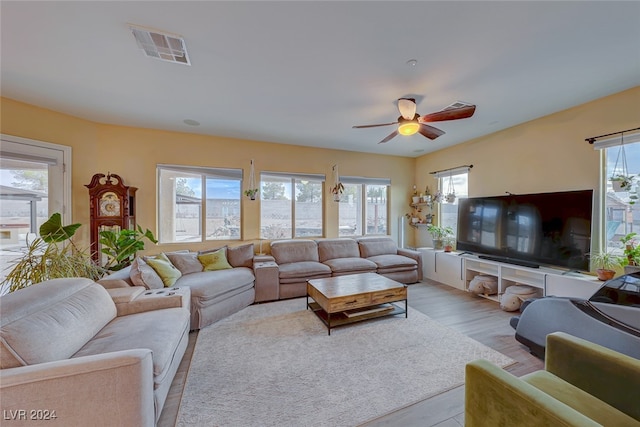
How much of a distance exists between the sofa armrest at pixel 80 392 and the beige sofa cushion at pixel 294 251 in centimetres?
299

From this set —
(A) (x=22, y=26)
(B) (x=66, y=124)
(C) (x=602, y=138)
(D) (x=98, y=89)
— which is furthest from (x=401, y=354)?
(B) (x=66, y=124)

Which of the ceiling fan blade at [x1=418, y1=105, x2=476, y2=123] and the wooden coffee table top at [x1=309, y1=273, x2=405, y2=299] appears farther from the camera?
the wooden coffee table top at [x1=309, y1=273, x2=405, y2=299]

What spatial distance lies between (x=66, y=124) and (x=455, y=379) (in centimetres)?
559

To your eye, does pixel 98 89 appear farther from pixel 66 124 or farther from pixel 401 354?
pixel 401 354

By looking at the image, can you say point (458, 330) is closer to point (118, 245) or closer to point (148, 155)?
point (118, 245)

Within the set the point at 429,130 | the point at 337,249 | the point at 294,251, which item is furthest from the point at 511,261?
the point at 294,251

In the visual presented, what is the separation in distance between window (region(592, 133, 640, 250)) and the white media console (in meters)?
0.63

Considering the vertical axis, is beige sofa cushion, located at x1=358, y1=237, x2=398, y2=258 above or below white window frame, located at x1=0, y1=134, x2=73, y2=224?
below

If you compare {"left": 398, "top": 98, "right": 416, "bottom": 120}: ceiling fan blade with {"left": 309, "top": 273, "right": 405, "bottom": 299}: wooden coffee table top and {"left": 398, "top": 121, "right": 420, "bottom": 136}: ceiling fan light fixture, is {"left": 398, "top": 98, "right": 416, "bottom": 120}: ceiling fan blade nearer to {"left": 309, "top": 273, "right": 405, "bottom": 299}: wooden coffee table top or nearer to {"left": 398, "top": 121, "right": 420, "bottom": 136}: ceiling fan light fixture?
{"left": 398, "top": 121, "right": 420, "bottom": 136}: ceiling fan light fixture

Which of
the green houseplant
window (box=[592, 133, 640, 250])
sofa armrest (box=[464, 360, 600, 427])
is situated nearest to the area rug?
sofa armrest (box=[464, 360, 600, 427])

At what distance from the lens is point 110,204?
137 inches

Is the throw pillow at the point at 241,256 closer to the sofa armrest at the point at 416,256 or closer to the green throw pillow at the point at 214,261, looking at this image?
the green throw pillow at the point at 214,261

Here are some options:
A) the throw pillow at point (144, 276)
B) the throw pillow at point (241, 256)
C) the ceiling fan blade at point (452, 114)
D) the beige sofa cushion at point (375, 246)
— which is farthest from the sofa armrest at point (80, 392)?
the beige sofa cushion at point (375, 246)

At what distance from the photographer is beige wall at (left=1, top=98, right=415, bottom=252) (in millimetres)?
3199
